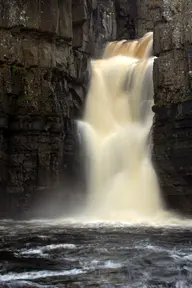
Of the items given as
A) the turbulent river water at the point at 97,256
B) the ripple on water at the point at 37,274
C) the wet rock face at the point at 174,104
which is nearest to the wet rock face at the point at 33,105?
the turbulent river water at the point at 97,256

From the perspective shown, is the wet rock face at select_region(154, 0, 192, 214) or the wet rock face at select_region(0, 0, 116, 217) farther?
the wet rock face at select_region(0, 0, 116, 217)

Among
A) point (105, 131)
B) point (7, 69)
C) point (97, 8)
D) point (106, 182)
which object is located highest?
point (97, 8)

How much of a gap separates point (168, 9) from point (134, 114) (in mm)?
6145

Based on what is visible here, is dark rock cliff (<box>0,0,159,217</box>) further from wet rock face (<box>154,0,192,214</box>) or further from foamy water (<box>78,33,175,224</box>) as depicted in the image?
wet rock face (<box>154,0,192,214</box>)

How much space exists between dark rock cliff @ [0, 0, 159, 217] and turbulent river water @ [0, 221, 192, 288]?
15.1 ft

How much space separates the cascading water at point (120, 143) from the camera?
78.3ft

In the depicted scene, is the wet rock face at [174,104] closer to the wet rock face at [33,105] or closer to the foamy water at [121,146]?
the foamy water at [121,146]

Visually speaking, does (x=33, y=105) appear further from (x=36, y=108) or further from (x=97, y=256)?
(x=97, y=256)

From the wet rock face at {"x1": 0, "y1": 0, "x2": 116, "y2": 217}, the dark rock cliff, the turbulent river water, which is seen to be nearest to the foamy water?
the dark rock cliff

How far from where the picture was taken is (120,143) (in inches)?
995

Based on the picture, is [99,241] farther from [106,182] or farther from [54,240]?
[106,182]

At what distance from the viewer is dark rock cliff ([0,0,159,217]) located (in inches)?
940

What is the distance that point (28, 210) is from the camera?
24.2m

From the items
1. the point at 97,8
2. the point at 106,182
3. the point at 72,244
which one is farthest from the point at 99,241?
the point at 97,8
